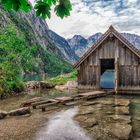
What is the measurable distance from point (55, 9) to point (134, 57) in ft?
79.0

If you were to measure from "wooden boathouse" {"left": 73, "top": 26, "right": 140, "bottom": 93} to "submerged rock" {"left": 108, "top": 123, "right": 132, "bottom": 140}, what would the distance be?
1517 cm

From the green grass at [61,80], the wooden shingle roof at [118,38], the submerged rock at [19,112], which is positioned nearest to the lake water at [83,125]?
the submerged rock at [19,112]

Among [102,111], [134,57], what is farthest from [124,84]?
[102,111]

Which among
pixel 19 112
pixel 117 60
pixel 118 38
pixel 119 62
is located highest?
pixel 118 38

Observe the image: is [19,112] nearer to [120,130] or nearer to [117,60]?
[120,130]

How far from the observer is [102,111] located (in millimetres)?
16875

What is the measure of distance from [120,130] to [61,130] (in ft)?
8.15

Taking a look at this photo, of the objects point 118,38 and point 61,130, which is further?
point 118,38

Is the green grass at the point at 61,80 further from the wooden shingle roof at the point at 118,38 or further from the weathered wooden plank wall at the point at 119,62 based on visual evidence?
the wooden shingle roof at the point at 118,38

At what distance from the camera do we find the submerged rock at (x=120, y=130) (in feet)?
35.9

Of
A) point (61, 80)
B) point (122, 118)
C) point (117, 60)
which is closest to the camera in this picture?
point (122, 118)

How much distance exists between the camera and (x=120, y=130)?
38.6ft

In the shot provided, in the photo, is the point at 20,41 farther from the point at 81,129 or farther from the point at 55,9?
the point at 55,9

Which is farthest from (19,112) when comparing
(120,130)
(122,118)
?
(120,130)
